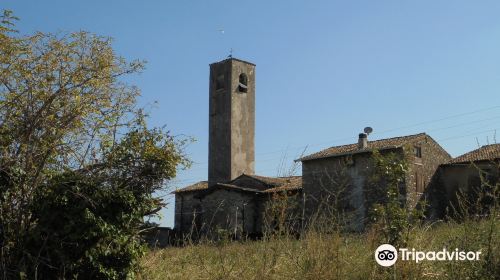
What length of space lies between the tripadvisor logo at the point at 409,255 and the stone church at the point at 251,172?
46.8ft

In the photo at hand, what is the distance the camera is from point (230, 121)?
34.2 metres

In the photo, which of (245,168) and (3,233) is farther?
(245,168)

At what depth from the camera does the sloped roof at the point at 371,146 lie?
85.4 ft

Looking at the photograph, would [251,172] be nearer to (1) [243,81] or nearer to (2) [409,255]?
(1) [243,81]

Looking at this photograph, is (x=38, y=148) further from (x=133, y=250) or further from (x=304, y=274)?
(x=304, y=274)

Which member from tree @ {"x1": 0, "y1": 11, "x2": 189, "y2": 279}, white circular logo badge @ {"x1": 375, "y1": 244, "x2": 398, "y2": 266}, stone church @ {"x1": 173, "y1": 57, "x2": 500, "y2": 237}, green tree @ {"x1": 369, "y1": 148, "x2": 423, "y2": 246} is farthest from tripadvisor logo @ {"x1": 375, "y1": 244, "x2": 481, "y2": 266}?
stone church @ {"x1": 173, "y1": 57, "x2": 500, "y2": 237}

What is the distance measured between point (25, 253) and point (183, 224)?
87.7 feet

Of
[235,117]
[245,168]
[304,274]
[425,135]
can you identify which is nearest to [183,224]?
[245,168]

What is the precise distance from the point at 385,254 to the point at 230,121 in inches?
1150

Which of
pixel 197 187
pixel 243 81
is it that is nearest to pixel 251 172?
pixel 197 187

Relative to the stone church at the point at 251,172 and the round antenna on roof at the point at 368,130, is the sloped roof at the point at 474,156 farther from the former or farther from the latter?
the round antenna on roof at the point at 368,130

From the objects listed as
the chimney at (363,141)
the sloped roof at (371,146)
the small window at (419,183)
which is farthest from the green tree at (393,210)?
the chimney at (363,141)

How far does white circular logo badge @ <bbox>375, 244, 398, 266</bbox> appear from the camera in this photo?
5086mm

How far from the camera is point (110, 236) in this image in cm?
755
